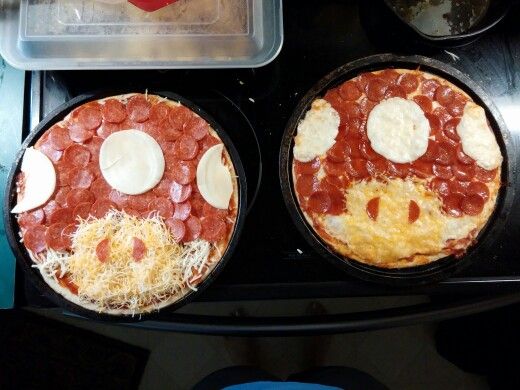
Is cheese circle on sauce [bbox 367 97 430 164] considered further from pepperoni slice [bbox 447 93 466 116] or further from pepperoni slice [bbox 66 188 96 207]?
pepperoni slice [bbox 66 188 96 207]

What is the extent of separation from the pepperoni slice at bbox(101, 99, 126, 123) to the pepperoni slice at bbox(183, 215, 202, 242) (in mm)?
347

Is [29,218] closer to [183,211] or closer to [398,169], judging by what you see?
[183,211]

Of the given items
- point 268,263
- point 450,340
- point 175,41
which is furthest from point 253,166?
point 450,340

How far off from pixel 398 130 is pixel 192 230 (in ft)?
2.06

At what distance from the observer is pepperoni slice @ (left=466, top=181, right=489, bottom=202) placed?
1.54 metres

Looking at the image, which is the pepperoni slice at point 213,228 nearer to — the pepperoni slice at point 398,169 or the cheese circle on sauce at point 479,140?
the pepperoni slice at point 398,169

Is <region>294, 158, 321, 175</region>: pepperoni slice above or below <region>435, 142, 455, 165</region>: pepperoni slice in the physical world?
below

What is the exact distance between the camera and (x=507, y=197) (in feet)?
5.05

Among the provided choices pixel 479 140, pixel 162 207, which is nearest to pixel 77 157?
pixel 162 207

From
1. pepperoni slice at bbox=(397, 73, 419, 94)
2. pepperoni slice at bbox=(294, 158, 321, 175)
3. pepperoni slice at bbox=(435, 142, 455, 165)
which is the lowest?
pepperoni slice at bbox=(294, 158, 321, 175)

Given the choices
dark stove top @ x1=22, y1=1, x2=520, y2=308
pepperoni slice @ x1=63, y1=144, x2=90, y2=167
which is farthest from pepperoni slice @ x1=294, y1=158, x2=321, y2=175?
pepperoni slice @ x1=63, y1=144, x2=90, y2=167

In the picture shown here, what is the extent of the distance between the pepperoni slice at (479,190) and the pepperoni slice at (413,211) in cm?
16

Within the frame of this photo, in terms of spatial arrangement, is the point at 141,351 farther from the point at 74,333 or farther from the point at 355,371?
the point at 355,371

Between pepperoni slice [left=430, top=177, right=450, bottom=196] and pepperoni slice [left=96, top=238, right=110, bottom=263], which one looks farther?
pepperoni slice [left=430, top=177, right=450, bottom=196]
